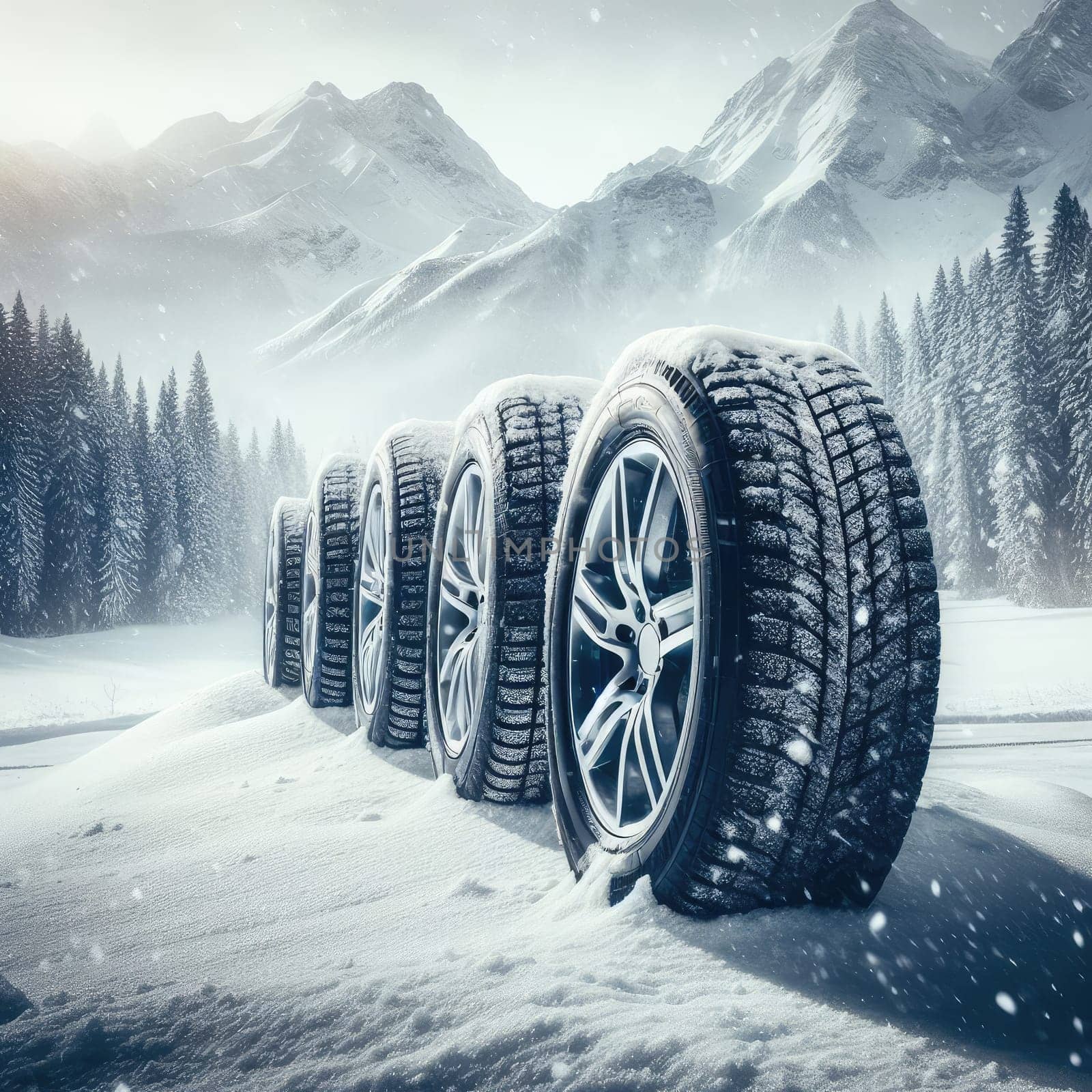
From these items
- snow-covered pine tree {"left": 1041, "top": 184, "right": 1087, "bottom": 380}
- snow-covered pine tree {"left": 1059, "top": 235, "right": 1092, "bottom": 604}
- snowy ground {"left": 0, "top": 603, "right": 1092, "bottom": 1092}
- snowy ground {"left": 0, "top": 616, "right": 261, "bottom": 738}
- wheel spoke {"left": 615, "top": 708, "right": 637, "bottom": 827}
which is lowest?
snowy ground {"left": 0, "top": 616, "right": 261, "bottom": 738}

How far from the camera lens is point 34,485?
32.1 m

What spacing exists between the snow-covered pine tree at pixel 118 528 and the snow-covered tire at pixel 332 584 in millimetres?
35057

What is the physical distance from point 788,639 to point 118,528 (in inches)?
1558

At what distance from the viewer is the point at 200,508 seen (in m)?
41.6

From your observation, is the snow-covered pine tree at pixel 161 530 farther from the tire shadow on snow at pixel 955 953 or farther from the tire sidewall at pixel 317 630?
the tire shadow on snow at pixel 955 953

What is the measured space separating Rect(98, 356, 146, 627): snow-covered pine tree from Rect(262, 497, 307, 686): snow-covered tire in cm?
3346

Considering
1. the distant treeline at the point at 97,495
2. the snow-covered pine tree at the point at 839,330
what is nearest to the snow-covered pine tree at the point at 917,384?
the snow-covered pine tree at the point at 839,330

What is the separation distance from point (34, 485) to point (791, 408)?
124ft

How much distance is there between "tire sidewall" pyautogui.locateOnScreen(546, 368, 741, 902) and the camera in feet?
5.44

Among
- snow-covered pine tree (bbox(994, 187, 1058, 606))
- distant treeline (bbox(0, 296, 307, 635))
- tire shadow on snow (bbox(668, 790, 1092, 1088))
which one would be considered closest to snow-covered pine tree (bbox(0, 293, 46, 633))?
distant treeline (bbox(0, 296, 307, 635))

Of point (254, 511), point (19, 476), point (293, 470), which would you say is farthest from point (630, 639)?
point (293, 470)

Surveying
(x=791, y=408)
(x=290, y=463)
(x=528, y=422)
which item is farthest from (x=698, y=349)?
(x=290, y=463)

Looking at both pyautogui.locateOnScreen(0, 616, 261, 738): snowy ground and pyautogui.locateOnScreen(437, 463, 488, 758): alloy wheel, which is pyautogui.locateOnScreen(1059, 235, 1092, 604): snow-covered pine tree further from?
pyautogui.locateOnScreen(437, 463, 488, 758): alloy wheel

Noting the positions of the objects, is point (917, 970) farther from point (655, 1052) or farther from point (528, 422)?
point (528, 422)
